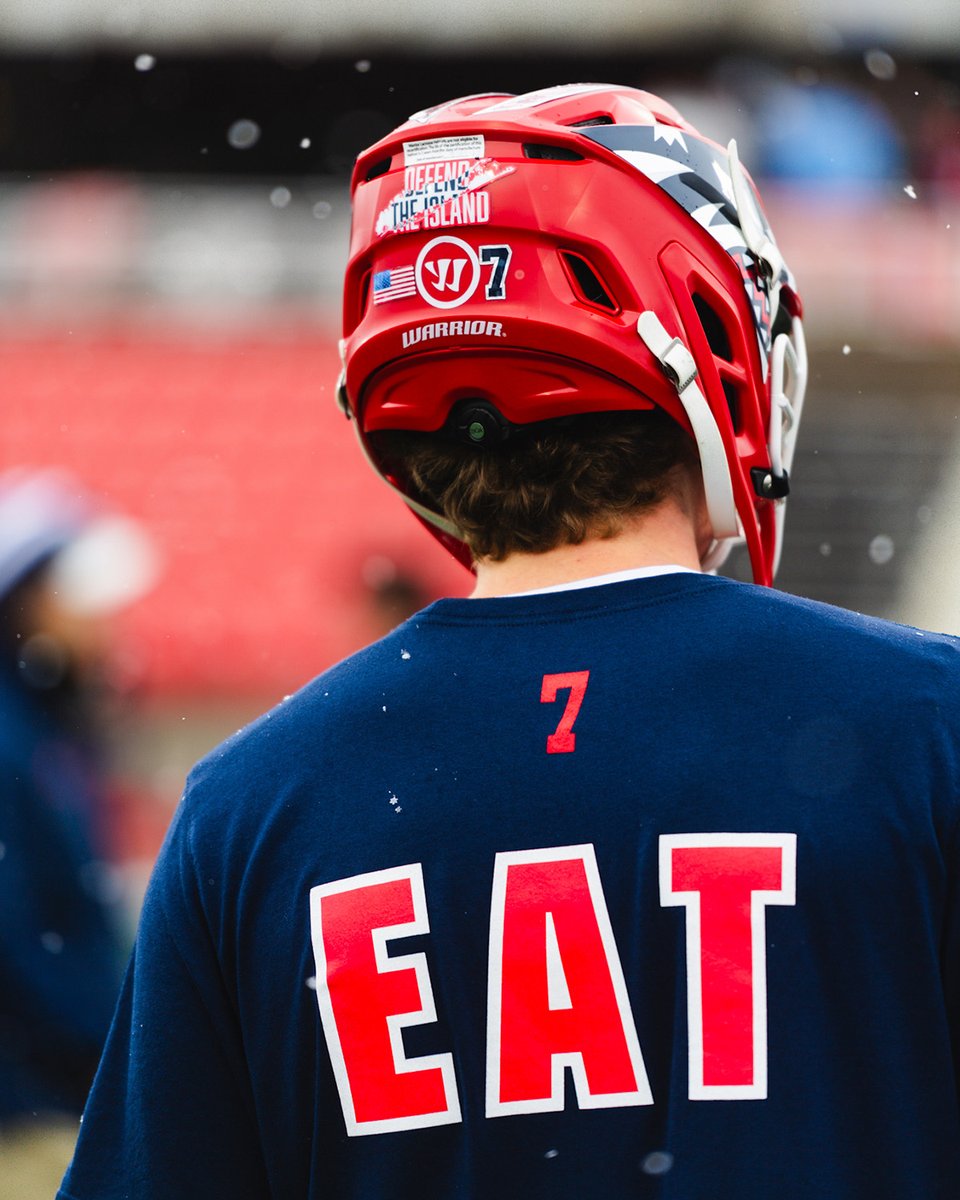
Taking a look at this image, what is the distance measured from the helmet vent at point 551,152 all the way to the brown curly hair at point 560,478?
0.28 metres

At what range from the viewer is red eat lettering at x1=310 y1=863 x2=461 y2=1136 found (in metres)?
1.22

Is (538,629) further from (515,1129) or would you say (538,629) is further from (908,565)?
(908,565)

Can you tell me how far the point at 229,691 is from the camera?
9.81 meters

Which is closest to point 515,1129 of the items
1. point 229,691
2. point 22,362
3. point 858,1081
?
point 858,1081

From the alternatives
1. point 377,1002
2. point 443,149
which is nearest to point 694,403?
point 443,149

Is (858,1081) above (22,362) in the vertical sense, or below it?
below

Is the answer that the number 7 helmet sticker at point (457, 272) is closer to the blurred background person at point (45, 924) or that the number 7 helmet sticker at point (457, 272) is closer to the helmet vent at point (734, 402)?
the helmet vent at point (734, 402)

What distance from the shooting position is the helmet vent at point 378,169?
1546 millimetres

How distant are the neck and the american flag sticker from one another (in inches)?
11.8

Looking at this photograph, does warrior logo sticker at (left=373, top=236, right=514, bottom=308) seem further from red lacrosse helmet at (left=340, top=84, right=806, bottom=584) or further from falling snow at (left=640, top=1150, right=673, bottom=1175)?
falling snow at (left=640, top=1150, right=673, bottom=1175)

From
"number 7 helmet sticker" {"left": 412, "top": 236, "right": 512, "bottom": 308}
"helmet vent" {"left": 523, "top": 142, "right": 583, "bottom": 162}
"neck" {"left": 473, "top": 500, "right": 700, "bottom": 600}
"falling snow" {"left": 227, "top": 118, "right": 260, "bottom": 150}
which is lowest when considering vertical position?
"neck" {"left": 473, "top": 500, "right": 700, "bottom": 600}

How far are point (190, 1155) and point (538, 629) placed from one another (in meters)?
0.61

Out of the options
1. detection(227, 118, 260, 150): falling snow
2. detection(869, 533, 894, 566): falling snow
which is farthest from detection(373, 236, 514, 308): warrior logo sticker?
detection(227, 118, 260, 150): falling snow

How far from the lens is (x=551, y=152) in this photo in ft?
4.83
